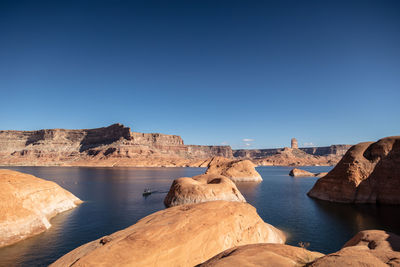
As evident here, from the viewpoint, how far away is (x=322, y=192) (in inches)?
1576

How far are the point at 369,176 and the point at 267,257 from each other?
39.0 meters

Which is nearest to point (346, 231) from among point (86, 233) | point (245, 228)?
point (245, 228)

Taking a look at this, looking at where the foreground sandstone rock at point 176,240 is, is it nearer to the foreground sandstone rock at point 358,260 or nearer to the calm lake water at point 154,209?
the foreground sandstone rock at point 358,260

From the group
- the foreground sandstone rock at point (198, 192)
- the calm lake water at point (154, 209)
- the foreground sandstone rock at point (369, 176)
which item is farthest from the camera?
the foreground sandstone rock at point (369, 176)

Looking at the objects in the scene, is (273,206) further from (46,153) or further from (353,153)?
(46,153)

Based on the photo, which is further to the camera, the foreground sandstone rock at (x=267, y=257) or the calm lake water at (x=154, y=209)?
the calm lake water at (x=154, y=209)

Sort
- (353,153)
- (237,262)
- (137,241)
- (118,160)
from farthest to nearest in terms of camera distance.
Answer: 1. (118,160)
2. (353,153)
3. (137,241)
4. (237,262)

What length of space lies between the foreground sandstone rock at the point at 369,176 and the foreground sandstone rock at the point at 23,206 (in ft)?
139

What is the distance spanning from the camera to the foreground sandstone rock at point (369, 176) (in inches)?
1334

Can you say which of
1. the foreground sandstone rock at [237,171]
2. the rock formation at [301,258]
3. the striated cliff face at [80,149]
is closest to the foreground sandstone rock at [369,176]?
the foreground sandstone rock at [237,171]

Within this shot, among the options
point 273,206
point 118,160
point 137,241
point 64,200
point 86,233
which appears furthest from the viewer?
point 118,160

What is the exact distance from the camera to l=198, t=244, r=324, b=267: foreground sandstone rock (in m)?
6.12

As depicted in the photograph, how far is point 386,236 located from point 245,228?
25.7 feet

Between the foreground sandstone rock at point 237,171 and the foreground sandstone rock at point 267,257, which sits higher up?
the foreground sandstone rock at point 267,257
